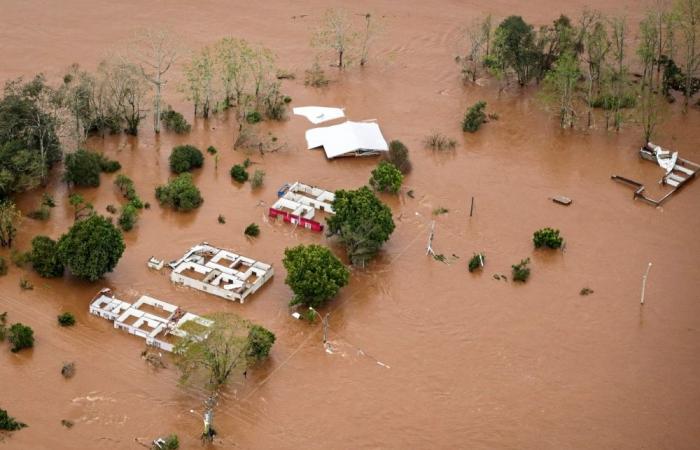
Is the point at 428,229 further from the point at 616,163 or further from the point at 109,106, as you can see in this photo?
the point at 109,106

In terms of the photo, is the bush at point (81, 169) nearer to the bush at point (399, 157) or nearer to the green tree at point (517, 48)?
the bush at point (399, 157)

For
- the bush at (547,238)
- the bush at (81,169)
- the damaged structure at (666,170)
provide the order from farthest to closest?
the damaged structure at (666,170) → the bush at (81,169) → the bush at (547,238)

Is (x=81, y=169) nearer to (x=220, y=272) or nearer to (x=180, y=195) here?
(x=180, y=195)

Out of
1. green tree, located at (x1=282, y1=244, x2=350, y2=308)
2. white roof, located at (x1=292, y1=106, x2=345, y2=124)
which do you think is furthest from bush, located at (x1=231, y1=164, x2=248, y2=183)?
green tree, located at (x1=282, y1=244, x2=350, y2=308)

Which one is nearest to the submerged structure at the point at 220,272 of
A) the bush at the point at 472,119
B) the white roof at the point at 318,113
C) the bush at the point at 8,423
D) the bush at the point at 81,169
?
the bush at the point at 81,169

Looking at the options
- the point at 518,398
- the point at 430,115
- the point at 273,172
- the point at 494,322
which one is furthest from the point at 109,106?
the point at 518,398

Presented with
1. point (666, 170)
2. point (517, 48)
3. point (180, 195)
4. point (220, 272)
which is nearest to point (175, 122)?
point (180, 195)

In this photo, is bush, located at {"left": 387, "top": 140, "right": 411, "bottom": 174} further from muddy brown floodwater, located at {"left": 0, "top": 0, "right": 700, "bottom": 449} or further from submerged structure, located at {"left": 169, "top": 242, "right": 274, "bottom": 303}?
submerged structure, located at {"left": 169, "top": 242, "right": 274, "bottom": 303}
